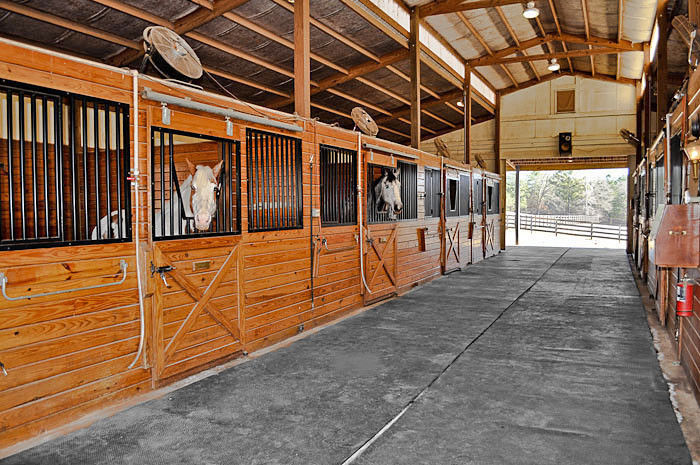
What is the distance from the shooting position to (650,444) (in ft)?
7.73

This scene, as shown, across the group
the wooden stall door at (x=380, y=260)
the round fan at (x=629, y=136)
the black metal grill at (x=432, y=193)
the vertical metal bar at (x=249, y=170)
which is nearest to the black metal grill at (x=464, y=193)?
the black metal grill at (x=432, y=193)

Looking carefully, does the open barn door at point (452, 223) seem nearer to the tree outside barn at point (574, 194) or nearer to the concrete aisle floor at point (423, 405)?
the concrete aisle floor at point (423, 405)

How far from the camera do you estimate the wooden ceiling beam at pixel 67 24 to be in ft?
16.6

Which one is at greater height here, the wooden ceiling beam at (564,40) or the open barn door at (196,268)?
the wooden ceiling beam at (564,40)

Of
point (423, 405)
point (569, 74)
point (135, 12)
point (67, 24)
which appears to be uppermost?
point (569, 74)

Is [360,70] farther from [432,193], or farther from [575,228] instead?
[575,228]

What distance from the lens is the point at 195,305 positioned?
11.4 feet

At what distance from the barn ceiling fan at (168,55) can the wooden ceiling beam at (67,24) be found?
2.64m

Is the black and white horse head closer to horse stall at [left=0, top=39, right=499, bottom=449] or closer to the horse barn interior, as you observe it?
the horse barn interior

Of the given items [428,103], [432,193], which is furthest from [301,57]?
[428,103]

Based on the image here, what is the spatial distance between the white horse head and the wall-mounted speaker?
39.1 ft

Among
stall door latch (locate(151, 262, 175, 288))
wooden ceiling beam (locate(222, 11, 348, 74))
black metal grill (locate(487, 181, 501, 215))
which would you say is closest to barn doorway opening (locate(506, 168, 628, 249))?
black metal grill (locate(487, 181, 501, 215))

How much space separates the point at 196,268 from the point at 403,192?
4155 mm

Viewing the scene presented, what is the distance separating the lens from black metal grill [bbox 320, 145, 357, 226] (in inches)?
210
